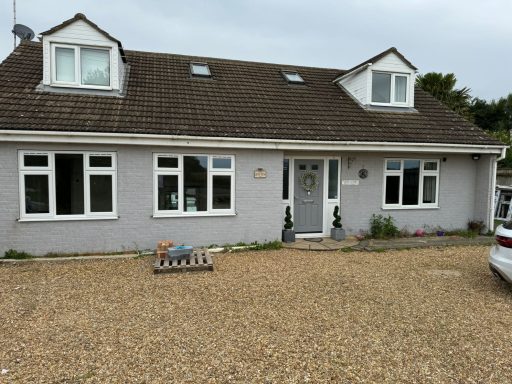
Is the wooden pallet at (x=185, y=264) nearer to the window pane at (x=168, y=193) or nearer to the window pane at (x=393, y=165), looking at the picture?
the window pane at (x=168, y=193)

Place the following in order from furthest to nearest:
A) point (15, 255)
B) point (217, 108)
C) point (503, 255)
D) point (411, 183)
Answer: point (411, 183) → point (217, 108) → point (15, 255) → point (503, 255)

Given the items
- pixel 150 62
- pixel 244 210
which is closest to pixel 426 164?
pixel 244 210

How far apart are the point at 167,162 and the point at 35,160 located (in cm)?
290

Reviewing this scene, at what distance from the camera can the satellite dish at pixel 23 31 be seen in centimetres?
1222

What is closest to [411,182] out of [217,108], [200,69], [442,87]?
[217,108]

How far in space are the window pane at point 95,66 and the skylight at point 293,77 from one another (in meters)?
6.10

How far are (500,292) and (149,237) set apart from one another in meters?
7.32

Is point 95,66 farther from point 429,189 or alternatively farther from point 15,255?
point 429,189

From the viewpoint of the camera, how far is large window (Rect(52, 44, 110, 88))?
927cm

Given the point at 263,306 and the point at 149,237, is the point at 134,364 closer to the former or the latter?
the point at 263,306

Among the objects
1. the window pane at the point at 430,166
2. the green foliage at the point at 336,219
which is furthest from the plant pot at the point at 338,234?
the window pane at the point at 430,166

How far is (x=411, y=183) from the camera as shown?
10.9 metres

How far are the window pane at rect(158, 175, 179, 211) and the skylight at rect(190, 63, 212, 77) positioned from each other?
4551 mm

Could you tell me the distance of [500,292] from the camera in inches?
235
